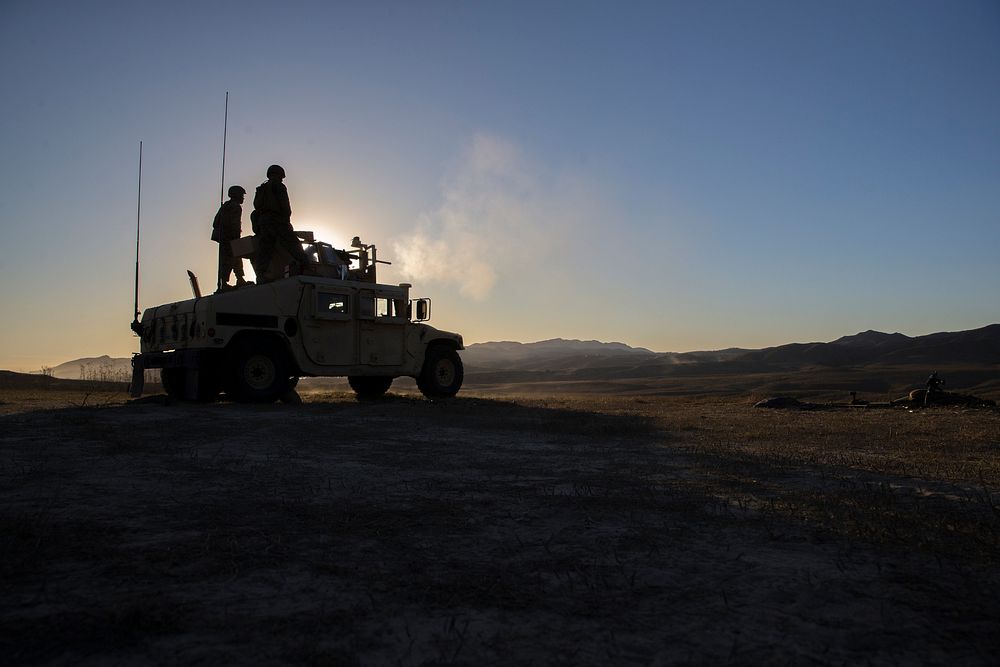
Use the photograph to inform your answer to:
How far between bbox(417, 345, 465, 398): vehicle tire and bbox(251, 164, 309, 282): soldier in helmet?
3.26 m

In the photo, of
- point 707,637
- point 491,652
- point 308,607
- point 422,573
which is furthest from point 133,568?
point 707,637

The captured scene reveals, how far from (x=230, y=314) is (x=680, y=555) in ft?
33.8

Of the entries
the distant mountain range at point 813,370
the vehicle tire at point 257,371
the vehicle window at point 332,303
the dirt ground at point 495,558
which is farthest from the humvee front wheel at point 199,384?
the distant mountain range at point 813,370

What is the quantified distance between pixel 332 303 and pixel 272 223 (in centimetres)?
184

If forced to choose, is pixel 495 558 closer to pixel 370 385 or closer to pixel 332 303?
pixel 332 303

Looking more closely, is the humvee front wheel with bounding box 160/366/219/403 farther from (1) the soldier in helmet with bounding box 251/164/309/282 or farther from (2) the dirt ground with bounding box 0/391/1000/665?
(2) the dirt ground with bounding box 0/391/1000/665

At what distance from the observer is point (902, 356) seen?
56750mm

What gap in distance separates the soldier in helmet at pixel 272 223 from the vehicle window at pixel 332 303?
86cm

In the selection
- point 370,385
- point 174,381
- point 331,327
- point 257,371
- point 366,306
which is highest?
point 366,306

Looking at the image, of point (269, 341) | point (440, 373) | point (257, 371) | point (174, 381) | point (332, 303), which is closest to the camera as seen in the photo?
point (257, 371)

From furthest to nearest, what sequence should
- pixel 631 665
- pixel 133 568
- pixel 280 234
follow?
pixel 280 234
pixel 133 568
pixel 631 665

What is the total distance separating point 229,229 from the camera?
13547 mm

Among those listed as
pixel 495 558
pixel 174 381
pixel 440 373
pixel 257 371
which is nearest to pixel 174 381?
pixel 174 381

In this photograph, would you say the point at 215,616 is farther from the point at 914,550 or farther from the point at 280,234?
the point at 280,234
